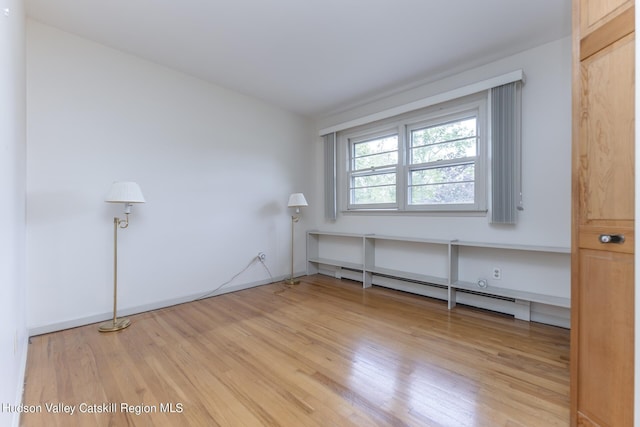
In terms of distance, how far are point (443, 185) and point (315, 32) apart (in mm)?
2130

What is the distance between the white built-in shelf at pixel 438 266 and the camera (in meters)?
2.48

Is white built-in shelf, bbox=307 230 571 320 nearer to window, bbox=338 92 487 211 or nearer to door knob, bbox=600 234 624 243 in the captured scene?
window, bbox=338 92 487 211

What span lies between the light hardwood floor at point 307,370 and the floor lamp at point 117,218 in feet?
0.39

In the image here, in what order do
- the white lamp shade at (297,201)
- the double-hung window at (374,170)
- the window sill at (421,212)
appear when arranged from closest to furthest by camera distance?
the window sill at (421,212), the double-hung window at (374,170), the white lamp shade at (297,201)

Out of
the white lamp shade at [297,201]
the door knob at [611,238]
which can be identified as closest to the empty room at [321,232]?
the door knob at [611,238]

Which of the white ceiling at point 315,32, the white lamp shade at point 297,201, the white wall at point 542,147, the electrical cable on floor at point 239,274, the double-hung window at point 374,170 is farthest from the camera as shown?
the white lamp shade at point 297,201

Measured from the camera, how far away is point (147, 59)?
2895 millimetres

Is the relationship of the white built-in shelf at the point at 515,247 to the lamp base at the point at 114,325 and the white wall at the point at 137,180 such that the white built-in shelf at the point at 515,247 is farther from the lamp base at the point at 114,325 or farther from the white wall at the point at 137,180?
the lamp base at the point at 114,325

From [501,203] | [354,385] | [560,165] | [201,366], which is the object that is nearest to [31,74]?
[201,366]

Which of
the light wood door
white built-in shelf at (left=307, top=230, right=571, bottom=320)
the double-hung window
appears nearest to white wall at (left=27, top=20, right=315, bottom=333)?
white built-in shelf at (left=307, top=230, right=571, bottom=320)

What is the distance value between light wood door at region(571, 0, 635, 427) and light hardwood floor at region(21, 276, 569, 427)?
0.35m

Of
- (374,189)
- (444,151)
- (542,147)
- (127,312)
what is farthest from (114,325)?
(542,147)

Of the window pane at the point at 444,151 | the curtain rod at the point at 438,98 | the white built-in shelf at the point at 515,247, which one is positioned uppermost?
the curtain rod at the point at 438,98

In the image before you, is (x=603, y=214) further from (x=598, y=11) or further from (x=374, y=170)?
(x=374, y=170)
